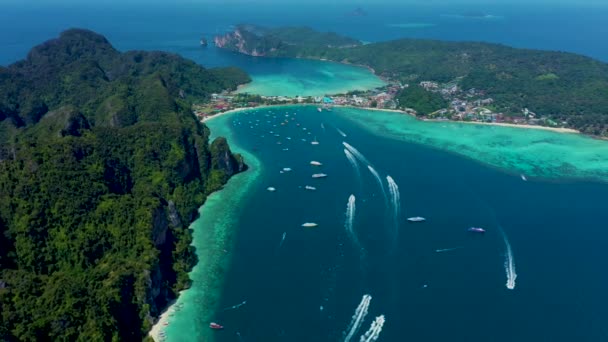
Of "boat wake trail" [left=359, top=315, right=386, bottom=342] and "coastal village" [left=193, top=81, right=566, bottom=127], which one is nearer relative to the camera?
"boat wake trail" [left=359, top=315, right=386, bottom=342]

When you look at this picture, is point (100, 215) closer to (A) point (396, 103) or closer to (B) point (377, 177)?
(B) point (377, 177)

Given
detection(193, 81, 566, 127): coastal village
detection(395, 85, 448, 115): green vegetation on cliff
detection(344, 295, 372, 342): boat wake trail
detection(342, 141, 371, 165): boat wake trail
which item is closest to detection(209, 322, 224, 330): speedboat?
detection(344, 295, 372, 342): boat wake trail

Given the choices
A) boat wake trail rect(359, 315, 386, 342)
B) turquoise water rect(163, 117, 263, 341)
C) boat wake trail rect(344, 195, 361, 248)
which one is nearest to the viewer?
boat wake trail rect(359, 315, 386, 342)

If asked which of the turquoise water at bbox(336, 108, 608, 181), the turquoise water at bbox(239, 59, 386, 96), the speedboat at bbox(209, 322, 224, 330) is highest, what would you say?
the turquoise water at bbox(239, 59, 386, 96)

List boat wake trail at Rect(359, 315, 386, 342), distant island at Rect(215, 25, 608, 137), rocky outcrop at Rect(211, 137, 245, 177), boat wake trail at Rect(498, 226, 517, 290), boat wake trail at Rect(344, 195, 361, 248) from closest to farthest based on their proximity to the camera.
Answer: boat wake trail at Rect(359, 315, 386, 342), boat wake trail at Rect(498, 226, 517, 290), boat wake trail at Rect(344, 195, 361, 248), rocky outcrop at Rect(211, 137, 245, 177), distant island at Rect(215, 25, 608, 137)

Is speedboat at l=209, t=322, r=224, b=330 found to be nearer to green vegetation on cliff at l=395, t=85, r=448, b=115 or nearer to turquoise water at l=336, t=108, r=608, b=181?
turquoise water at l=336, t=108, r=608, b=181

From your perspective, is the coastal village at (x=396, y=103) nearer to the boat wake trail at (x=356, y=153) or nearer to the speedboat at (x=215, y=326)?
the boat wake trail at (x=356, y=153)

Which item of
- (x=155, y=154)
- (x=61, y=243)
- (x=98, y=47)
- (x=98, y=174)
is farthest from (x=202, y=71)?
(x=61, y=243)

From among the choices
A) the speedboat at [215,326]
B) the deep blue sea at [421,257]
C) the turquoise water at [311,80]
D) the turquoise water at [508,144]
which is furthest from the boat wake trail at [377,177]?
the turquoise water at [311,80]
